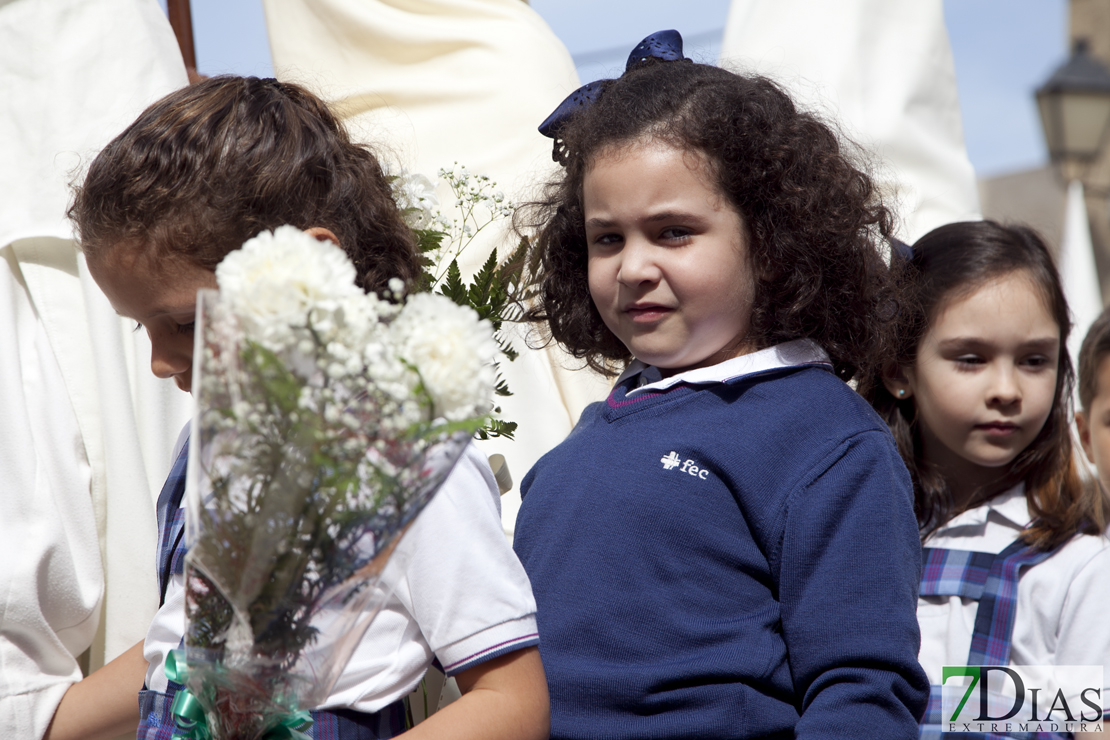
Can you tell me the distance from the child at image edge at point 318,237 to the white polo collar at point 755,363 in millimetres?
455

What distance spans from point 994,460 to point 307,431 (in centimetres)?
181

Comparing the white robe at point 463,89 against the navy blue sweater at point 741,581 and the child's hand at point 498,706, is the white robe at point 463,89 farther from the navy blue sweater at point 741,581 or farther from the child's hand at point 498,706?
the child's hand at point 498,706

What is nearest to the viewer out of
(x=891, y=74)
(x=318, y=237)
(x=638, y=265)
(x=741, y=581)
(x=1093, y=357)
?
(x=318, y=237)

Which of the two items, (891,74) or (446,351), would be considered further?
(891,74)

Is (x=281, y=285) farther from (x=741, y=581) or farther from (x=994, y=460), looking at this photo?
(x=994, y=460)

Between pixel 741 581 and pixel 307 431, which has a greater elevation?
pixel 307 431

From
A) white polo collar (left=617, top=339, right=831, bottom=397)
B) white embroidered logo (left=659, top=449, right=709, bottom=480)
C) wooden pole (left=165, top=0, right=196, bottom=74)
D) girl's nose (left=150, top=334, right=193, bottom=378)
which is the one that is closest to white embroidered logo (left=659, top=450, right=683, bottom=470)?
white embroidered logo (left=659, top=449, right=709, bottom=480)

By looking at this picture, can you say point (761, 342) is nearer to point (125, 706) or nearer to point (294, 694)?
point (294, 694)

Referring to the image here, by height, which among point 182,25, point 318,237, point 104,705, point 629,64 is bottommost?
point 104,705

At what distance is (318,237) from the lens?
146 centimetres


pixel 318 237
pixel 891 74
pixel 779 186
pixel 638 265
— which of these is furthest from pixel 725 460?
pixel 891 74

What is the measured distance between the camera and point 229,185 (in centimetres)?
148

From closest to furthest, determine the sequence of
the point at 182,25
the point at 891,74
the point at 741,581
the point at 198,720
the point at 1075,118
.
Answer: the point at 198,720 → the point at 741,581 → the point at 182,25 → the point at 891,74 → the point at 1075,118

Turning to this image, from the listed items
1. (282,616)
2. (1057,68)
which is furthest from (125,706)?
(1057,68)
